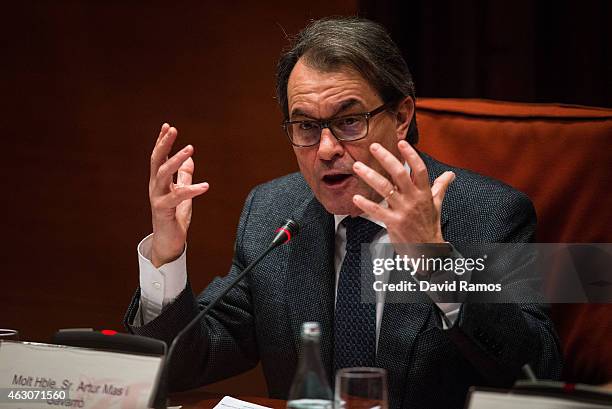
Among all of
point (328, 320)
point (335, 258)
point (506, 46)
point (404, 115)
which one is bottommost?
point (328, 320)

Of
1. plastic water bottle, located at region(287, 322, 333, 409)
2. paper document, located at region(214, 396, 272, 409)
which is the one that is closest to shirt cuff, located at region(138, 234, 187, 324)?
paper document, located at region(214, 396, 272, 409)

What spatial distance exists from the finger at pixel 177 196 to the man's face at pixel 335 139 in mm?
268

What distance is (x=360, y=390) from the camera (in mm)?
1362

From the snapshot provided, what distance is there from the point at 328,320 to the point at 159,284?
0.39 metres

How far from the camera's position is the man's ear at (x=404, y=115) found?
85.3 inches

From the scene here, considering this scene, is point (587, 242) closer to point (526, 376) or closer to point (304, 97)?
point (304, 97)

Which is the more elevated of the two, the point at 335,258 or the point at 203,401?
the point at 335,258

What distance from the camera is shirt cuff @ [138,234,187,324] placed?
6.53 feet

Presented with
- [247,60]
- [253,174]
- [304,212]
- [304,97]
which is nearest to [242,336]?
[304,212]

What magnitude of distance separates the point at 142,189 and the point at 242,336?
3.21 feet

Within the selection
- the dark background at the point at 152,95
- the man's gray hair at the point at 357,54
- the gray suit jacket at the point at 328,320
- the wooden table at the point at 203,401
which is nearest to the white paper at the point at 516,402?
the gray suit jacket at the point at 328,320

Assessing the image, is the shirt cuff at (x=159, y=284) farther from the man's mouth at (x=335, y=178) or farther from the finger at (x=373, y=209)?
the finger at (x=373, y=209)

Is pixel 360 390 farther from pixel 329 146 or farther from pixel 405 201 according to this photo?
pixel 329 146

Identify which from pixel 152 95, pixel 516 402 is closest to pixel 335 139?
pixel 516 402
